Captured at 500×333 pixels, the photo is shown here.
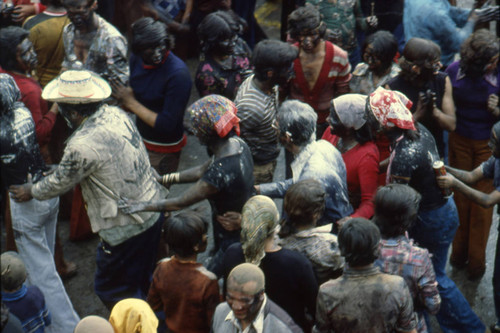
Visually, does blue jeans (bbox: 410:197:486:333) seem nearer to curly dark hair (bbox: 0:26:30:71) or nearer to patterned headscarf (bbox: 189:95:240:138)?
patterned headscarf (bbox: 189:95:240:138)

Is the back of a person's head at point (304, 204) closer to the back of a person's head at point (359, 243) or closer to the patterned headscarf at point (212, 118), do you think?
the back of a person's head at point (359, 243)

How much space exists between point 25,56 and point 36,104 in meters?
0.40

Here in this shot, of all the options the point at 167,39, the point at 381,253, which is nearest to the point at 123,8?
the point at 167,39

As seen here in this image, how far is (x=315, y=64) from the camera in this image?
627 centimetres

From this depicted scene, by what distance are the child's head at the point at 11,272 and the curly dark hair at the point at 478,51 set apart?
3.76 m

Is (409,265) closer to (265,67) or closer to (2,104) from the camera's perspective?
(265,67)

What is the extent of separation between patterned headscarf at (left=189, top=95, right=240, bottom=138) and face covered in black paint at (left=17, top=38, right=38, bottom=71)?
180 cm

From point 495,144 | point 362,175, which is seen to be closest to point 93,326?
point 362,175

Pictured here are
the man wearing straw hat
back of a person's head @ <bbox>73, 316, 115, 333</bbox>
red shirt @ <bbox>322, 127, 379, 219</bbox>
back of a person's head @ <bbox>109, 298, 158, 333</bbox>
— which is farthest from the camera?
red shirt @ <bbox>322, 127, 379, 219</bbox>

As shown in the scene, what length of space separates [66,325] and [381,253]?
8.74ft

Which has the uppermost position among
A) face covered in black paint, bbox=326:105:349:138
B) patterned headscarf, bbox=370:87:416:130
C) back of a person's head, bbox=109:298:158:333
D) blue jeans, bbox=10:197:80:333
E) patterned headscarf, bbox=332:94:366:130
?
patterned headscarf, bbox=370:87:416:130

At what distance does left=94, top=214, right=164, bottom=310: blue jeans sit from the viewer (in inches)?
201

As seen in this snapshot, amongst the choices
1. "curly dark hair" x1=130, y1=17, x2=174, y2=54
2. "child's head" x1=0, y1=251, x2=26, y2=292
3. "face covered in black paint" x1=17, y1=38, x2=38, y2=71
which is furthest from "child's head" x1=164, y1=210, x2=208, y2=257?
"face covered in black paint" x1=17, y1=38, x2=38, y2=71

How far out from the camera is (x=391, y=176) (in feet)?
15.3
